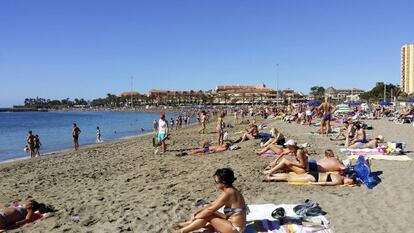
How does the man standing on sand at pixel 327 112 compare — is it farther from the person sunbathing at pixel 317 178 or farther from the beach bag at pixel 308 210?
the beach bag at pixel 308 210

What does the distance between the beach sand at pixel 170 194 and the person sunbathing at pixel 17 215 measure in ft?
0.70

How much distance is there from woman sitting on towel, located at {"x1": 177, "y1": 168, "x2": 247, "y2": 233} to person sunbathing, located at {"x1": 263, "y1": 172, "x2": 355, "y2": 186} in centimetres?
294

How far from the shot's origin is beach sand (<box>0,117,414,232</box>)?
536cm

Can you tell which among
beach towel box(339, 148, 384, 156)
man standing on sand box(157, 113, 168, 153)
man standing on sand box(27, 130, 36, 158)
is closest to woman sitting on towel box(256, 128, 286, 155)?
beach towel box(339, 148, 384, 156)

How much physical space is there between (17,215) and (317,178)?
495cm

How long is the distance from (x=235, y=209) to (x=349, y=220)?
1741mm

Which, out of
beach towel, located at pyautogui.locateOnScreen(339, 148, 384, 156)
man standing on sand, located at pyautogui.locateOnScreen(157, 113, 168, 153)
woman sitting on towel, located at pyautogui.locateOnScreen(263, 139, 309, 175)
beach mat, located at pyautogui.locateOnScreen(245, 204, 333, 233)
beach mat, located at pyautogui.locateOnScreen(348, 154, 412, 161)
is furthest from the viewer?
man standing on sand, located at pyautogui.locateOnScreen(157, 113, 168, 153)

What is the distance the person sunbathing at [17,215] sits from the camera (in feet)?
18.2

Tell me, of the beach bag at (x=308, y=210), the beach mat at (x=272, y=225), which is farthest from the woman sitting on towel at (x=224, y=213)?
the beach bag at (x=308, y=210)

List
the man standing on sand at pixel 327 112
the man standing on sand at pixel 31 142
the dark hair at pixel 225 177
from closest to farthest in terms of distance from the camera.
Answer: the dark hair at pixel 225 177, the man standing on sand at pixel 327 112, the man standing on sand at pixel 31 142

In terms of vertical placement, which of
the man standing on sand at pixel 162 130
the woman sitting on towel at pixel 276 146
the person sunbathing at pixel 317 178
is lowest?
the person sunbathing at pixel 317 178

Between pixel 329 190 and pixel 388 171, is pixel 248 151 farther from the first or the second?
pixel 329 190

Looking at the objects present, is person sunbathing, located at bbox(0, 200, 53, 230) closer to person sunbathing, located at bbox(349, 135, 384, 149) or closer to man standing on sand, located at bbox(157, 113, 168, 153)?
man standing on sand, located at bbox(157, 113, 168, 153)

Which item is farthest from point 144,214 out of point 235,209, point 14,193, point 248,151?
point 248,151
